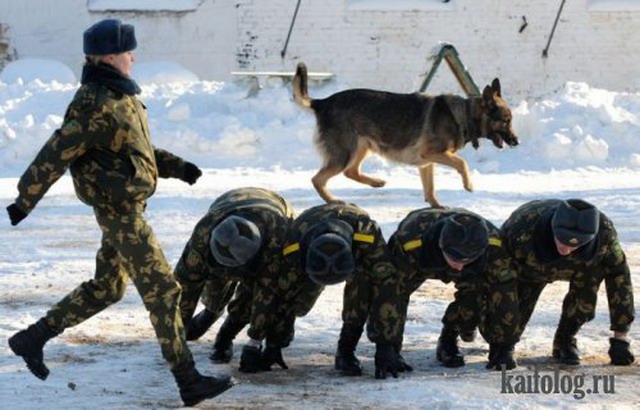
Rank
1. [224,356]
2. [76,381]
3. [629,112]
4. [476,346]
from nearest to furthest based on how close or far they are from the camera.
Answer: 1. [76,381]
2. [224,356]
3. [476,346]
4. [629,112]

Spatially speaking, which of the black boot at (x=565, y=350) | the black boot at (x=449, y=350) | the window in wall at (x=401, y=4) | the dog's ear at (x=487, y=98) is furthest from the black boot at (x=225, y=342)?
the window in wall at (x=401, y=4)

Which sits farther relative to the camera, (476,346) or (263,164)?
(263,164)

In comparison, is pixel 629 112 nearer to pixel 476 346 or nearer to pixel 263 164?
pixel 263 164

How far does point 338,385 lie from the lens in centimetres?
645

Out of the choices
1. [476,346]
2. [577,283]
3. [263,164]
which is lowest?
[263,164]

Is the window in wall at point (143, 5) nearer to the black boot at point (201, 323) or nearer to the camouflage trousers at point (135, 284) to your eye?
the black boot at point (201, 323)

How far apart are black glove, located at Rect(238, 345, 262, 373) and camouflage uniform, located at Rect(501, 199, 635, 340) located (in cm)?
146

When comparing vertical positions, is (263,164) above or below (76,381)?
below

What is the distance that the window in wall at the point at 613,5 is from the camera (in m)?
Answer: 21.1

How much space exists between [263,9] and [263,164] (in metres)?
5.42

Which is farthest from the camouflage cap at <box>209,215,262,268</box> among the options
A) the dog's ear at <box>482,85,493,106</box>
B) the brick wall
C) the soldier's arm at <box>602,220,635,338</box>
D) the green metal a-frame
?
the brick wall

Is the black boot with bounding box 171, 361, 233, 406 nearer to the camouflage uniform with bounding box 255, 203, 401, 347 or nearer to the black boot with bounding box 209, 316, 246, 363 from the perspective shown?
the camouflage uniform with bounding box 255, 203, 401, 347

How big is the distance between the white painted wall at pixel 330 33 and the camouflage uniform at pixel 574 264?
1370 cm

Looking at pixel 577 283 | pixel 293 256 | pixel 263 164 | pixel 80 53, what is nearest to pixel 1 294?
pixel 293 256
